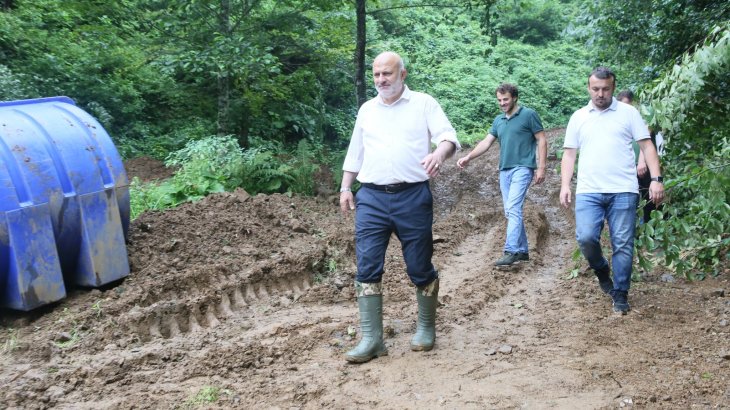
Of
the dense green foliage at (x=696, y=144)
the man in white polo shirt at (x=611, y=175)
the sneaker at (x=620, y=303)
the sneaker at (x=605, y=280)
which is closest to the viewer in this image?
the dense green foliage at (x=696, y=144)

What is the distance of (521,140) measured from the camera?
713 cm

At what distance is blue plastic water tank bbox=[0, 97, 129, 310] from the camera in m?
5.33

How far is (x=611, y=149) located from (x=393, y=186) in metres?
1.85

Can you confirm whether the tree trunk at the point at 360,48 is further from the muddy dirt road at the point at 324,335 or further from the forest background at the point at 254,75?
the muddy dirt road at the point at 324,335

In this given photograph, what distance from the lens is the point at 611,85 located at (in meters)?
5.22

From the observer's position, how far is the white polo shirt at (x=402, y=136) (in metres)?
4.44

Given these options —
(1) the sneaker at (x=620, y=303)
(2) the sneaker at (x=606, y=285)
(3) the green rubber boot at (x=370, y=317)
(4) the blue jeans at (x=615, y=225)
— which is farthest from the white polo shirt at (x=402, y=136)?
(2) the sneaker at (x=606, y=285)

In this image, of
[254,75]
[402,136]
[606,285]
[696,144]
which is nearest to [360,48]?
[254,75]

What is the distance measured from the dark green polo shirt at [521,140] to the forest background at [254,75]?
1.14m

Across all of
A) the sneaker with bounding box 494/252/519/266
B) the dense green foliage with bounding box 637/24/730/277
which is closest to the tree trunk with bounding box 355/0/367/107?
the sneaker with bounding box 494/252/519/266

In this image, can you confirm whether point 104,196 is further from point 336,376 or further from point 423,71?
point 423,71

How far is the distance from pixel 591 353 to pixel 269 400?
6.78 ft

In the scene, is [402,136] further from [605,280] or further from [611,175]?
[605,280]

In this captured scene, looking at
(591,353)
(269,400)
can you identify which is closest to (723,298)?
(591,353)
